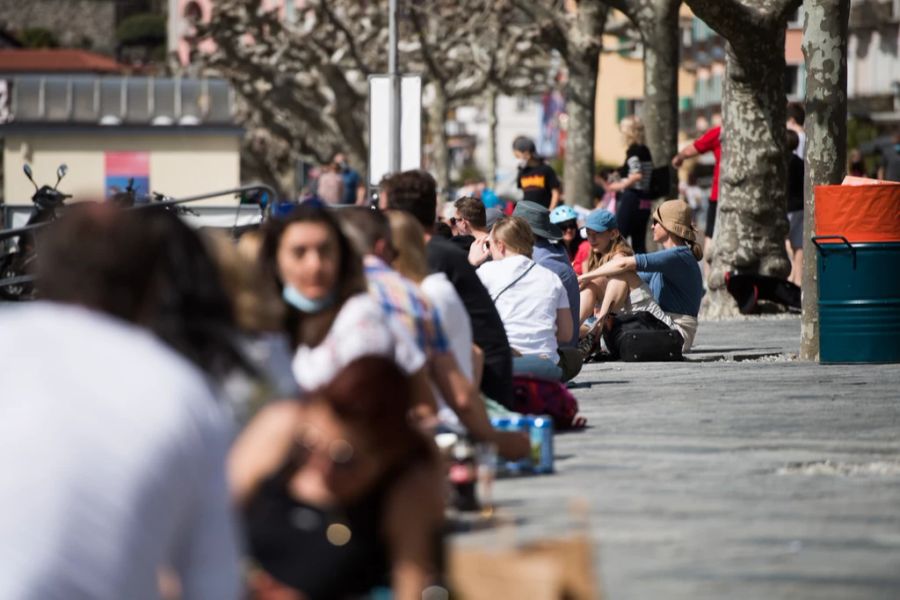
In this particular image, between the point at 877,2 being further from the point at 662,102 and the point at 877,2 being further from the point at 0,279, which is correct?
the point at 0,279

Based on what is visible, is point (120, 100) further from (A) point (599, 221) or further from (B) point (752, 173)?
(A) point (599, 221)

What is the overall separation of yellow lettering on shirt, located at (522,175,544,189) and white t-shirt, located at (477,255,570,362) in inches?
461

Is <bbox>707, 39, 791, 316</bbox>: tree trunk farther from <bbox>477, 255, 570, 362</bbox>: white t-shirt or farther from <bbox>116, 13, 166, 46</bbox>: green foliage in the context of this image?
<bbox>116, 13, 166, 46</bbox>: green foliage

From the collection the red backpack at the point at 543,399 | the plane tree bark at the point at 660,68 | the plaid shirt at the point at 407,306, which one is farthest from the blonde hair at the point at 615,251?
the plane tree bark at the point at 660,68

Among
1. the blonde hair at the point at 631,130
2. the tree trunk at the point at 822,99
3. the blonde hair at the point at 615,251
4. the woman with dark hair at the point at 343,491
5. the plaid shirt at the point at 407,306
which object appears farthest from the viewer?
the blonde hair at the point at 631,130

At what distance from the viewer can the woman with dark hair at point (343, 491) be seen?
4660 mm

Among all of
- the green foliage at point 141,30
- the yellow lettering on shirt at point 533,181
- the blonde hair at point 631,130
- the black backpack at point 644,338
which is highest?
the green foliage at point 141,30

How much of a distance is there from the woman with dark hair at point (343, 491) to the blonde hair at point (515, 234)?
755 centimetres

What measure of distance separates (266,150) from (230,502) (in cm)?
7689

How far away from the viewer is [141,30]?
158625 mm

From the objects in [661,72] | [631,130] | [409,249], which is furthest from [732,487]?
[661,72]

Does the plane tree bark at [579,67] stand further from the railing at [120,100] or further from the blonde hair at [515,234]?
the blonde hair at [515,234]

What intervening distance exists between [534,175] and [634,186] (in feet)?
6.61

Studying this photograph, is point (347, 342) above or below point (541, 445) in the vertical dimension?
above
